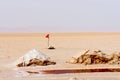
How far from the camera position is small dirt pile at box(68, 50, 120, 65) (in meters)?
17.9

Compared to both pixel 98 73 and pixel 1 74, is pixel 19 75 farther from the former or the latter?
pixel 98 73

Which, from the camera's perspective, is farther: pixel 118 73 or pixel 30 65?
pixel 30 65

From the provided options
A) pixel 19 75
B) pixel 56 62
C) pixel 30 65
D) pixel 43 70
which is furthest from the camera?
pixel 56 62

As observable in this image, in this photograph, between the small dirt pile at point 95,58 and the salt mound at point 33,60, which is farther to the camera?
the small dirt pile at point 95,58

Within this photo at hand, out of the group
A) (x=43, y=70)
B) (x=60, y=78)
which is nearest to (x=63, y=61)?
(x=43, y=70)

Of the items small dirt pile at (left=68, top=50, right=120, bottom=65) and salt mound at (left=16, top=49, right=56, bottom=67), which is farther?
small dirt pile at (left=68, top=50, right=120, bottom=65)

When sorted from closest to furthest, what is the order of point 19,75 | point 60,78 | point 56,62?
point 60,78 < point 19,75 < point 56,62

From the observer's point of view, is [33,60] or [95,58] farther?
[95,58]

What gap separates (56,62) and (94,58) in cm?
173

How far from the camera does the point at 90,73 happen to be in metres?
15.1

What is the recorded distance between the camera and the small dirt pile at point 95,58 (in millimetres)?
17938

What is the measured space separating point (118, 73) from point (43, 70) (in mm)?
2842

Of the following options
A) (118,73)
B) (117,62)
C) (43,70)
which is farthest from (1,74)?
(117,62)

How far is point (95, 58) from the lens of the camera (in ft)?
59.5
